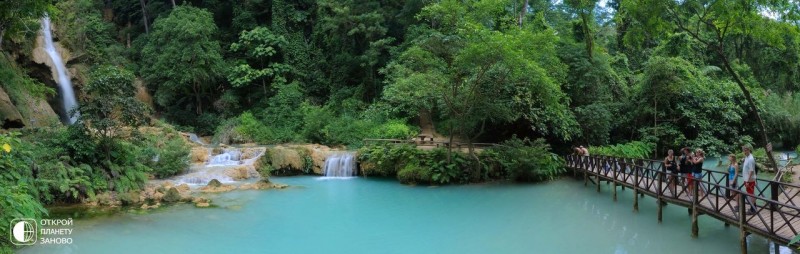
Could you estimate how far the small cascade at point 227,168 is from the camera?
1889cm

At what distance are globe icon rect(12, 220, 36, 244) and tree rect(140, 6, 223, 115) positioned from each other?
20.6 metres

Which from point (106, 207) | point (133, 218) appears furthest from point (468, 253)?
point (106, 207)

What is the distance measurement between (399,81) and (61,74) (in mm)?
19328

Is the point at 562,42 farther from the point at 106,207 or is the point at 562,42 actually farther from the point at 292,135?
the point at 106,207

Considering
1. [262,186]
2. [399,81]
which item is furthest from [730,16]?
[262,186]

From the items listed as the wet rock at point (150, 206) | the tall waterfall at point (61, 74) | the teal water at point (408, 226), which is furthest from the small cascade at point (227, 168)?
the tall waterfall at point (61, 74)

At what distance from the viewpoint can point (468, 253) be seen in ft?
33.7

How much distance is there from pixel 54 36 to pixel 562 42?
27553 millimetres

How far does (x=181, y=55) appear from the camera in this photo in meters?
29.2

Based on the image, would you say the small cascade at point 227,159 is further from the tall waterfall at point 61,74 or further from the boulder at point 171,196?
the tall waterfall at point 61,74

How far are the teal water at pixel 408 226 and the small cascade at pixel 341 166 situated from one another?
405 cm

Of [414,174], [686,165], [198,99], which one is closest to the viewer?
[686,165]

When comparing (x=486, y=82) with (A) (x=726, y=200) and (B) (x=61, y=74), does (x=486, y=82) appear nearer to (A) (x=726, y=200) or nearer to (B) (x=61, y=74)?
(A) (x=726, y=200)

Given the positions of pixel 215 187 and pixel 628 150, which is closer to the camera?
pixel 215 187
